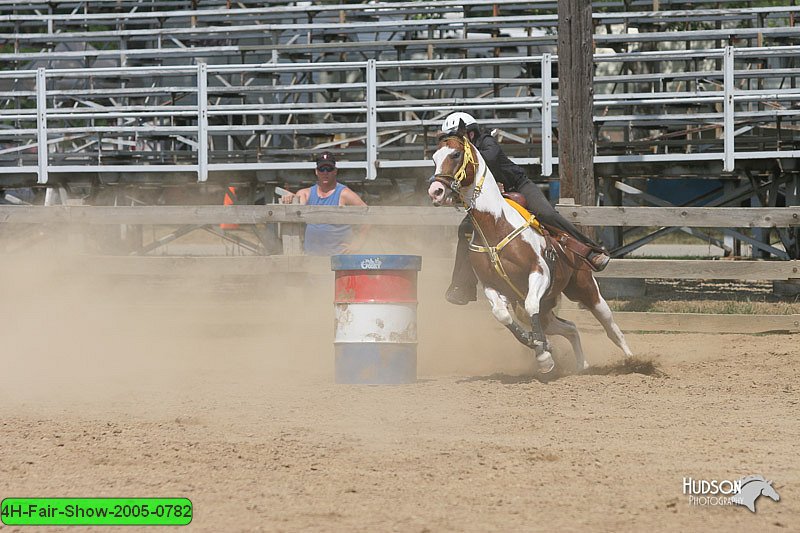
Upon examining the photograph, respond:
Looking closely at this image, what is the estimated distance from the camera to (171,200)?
2059 cm

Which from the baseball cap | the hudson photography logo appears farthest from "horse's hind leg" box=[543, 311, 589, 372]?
the hudson photography logo

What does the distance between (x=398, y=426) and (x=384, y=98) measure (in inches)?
506

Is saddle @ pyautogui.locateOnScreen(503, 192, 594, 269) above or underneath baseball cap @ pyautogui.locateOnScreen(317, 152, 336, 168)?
underneath

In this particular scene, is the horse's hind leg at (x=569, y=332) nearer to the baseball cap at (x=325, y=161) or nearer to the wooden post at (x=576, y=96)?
the wooden post at (x=576, y=96)

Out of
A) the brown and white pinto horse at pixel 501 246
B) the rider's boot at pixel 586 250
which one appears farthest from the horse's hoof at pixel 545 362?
the rider's boot at pixel 586 250

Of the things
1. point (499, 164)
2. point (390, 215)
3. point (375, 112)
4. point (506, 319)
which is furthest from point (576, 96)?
point (506, 319)

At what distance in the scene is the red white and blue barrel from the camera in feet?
30.9

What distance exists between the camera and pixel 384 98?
64.7 ft

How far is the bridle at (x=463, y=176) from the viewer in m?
9.27

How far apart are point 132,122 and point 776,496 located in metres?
16.3

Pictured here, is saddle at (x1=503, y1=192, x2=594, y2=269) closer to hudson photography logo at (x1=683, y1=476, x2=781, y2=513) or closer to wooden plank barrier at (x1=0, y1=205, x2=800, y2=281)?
wooden plank barrier at (x1=0, y1=205, x2=800, y2=281)

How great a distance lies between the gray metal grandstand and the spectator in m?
2.36

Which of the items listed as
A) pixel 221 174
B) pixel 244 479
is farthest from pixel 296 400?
pixel 221 174

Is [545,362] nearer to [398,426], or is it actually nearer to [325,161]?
[398,426]
